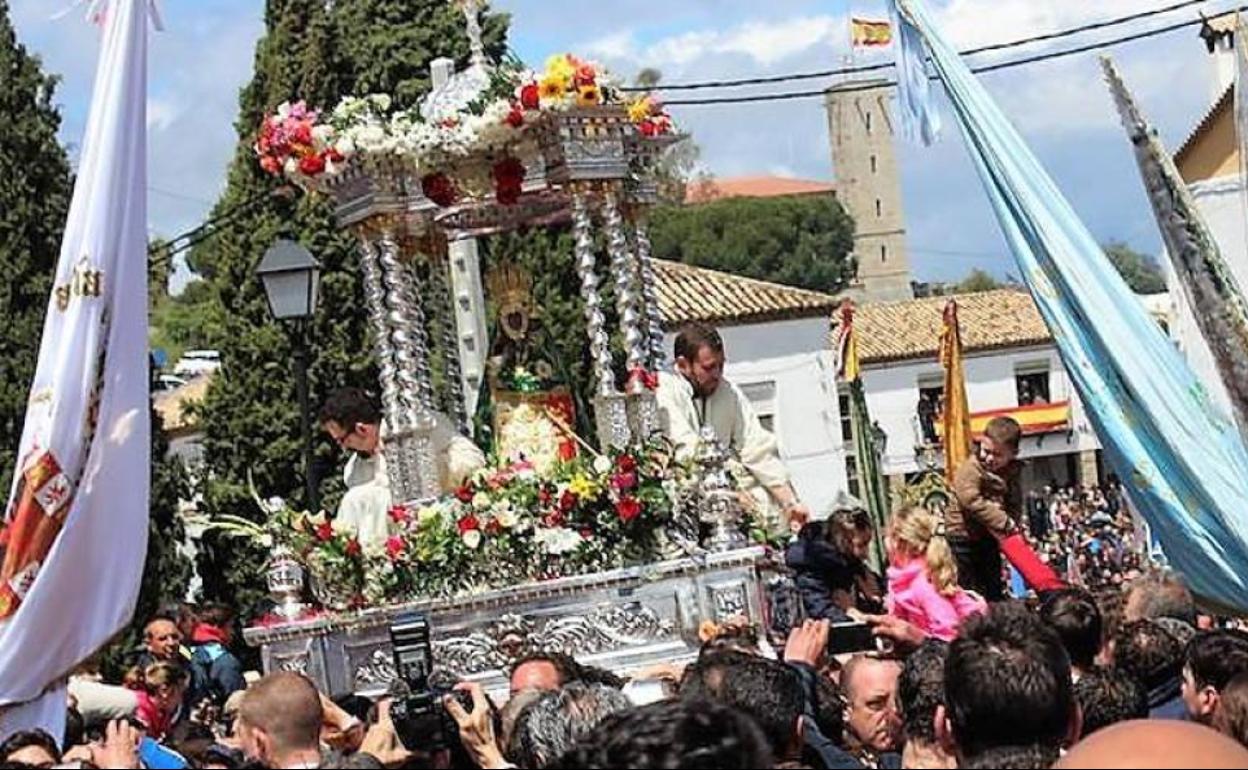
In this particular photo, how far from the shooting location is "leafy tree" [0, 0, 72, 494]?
17141 mm

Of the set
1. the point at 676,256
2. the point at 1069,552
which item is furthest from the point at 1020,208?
the point at 676,256

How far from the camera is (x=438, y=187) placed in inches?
442

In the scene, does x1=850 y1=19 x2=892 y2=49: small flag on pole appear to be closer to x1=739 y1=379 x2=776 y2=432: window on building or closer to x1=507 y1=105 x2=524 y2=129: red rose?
x1=507 y1=105 x2=524 y2=129: red rose

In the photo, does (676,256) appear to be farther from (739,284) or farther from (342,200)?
(342,200)

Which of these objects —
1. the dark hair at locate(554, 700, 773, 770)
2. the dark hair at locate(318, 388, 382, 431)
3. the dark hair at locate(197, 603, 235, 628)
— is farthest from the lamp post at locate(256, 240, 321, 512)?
the dark hair at locate(554, 700, 773, 770)

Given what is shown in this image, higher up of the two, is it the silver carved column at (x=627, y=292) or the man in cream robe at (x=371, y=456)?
the silver carved column at (x=627, y=292)

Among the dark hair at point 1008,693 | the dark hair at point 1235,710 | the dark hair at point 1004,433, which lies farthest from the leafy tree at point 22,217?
the dark hair at point 1008,693

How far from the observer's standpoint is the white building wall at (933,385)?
57.0 m

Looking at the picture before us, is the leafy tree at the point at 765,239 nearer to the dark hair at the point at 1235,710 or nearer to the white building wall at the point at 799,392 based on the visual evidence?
the white building wall at the point at 799,392

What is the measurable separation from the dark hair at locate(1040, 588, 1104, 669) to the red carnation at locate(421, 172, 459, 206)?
528cm

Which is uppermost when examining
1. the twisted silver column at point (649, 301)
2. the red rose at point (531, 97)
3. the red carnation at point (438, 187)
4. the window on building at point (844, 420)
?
the red rose at point (531, 97)

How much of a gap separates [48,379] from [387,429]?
3.36 meters

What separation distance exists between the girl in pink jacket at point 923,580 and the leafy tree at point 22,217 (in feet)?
32.9

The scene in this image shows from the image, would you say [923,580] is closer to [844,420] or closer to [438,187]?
[438,187]
